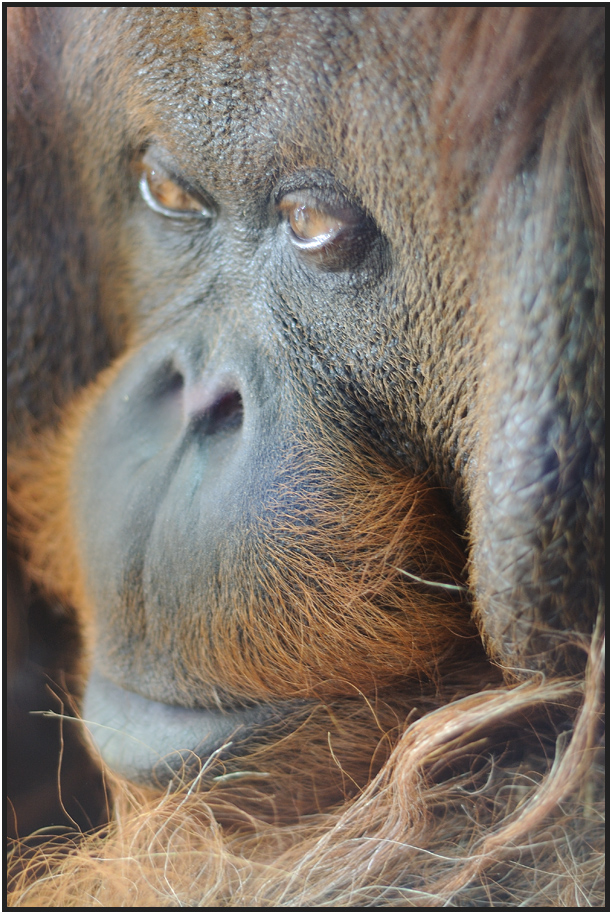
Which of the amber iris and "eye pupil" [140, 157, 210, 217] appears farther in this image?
"eye pupil" [140, 157, 210, 217]

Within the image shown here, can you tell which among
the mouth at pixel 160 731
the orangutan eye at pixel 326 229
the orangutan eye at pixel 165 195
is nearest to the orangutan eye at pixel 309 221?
the orangutan eye at pixel 326 229

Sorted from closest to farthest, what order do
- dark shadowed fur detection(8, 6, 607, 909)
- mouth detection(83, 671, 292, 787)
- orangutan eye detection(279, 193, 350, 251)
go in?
dark shadowed fur detection(8, 6, 607, 909), orangutan eye detection(279, 193, 350, 251), mouth detection(83, 671, 292, 787)

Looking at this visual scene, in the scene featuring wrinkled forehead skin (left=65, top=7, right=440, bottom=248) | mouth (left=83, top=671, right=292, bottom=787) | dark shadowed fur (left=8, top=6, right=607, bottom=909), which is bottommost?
mouth (left=83, top=671, right=292, bottom=787)

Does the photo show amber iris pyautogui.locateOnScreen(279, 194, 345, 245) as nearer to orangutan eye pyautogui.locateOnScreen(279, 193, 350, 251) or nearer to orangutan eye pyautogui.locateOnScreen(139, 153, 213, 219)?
orangutan eye pyautogui.locateOnScreen(279, 193, 350, 251)

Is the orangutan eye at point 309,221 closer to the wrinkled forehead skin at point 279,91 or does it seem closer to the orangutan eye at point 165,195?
the wrinkled forehead skin at point 279,91

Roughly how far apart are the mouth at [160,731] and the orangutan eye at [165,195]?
0.53 m

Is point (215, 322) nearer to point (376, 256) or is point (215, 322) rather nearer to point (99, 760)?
point (376, 256)

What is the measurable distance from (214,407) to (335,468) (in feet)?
0.45

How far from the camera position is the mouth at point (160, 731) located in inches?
30.4

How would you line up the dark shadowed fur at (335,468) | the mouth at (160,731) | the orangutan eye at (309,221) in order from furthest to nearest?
the mouth at (160,731) → the orangutan eye at (309,221) → the dark shadowed fur at (335,468)

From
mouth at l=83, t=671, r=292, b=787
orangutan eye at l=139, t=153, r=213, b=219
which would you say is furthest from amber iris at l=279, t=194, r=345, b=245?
mouth at l=83, t=671, r=292, b=787

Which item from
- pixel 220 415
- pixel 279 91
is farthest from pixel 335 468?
pixel 279 91

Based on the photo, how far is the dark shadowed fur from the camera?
0.54m

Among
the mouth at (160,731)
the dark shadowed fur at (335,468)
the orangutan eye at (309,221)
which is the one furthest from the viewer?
the mouth at (160,731)
